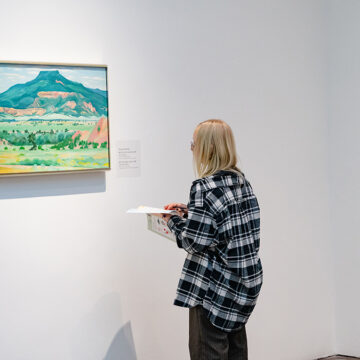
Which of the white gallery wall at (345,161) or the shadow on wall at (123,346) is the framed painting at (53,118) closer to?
the shadow on wall at (123,346)

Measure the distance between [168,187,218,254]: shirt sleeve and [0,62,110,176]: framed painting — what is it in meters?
0.65

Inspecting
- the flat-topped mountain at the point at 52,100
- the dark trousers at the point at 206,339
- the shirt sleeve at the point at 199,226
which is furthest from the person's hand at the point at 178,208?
the flat-topped mountain at the point at 52,100

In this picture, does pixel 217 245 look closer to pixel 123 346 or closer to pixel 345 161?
pixel 123 346

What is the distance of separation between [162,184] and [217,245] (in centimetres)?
71

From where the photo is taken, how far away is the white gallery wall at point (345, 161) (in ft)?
9.75

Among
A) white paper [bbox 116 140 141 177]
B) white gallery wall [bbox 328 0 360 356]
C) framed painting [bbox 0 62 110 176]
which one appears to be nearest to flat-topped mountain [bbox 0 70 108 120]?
framed painting [bbox 0 62 110 176]

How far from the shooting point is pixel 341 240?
3088mm

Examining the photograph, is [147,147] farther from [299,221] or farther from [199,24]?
[299,221]

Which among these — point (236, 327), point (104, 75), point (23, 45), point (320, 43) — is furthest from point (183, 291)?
point (320, 43)

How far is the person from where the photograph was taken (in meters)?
1.96

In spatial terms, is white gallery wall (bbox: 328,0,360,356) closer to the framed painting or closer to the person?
the person

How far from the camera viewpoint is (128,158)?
2535mm

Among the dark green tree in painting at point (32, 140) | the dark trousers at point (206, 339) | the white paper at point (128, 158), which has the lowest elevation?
the dark trousers at point (206, 339)

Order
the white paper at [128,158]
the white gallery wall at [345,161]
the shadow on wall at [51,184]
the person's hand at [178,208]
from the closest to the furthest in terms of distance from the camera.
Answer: the person's hand at [178,208] → the shadow on wall at [51,184] → the white paper at [128,158] → the white gallery wall at [345,161]
